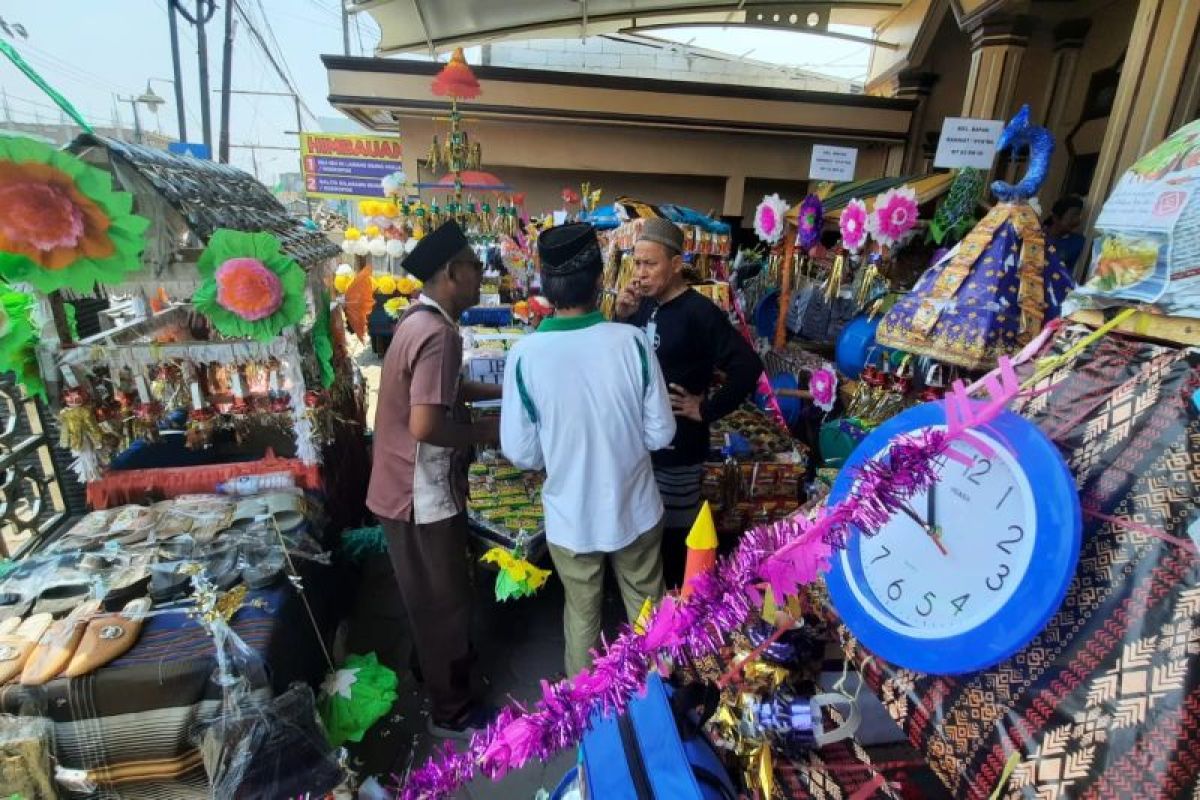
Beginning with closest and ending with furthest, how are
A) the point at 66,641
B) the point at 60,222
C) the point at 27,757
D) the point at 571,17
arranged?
the point at 27,757 → the point at 66,641 → the point at 60,222 → the point at 571,17

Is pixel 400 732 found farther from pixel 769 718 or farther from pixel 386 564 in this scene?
pixel 769 718

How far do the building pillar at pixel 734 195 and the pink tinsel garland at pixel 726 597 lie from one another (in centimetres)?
1027

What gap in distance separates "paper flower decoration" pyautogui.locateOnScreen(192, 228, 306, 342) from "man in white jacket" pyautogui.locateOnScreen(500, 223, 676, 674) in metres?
1.26

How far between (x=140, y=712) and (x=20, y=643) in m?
0.41

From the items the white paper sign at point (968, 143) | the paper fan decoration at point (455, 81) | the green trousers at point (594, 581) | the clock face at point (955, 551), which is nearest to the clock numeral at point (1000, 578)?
the clock face at point (955, 551)

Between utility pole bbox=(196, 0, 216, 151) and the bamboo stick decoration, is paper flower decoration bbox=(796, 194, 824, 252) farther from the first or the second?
utility pole bbox=(196, 0, 216, 151)

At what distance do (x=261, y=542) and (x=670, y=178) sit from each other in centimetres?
1060

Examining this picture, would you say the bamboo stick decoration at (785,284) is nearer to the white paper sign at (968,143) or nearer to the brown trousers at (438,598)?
the white paper sign at (968,143)

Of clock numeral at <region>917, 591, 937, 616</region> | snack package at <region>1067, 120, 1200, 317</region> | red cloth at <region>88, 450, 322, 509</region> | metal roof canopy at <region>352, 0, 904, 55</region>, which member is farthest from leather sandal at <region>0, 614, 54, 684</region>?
metal roof canopy at <region>352, 0, 904, 55</region>

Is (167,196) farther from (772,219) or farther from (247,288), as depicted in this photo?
(772,219)

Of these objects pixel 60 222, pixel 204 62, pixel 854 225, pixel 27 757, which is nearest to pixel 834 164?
pixel 854 225

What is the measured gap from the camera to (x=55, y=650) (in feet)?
5.20

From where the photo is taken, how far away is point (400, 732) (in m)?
2.28

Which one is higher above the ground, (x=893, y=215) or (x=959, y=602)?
(x=893, y=215)
